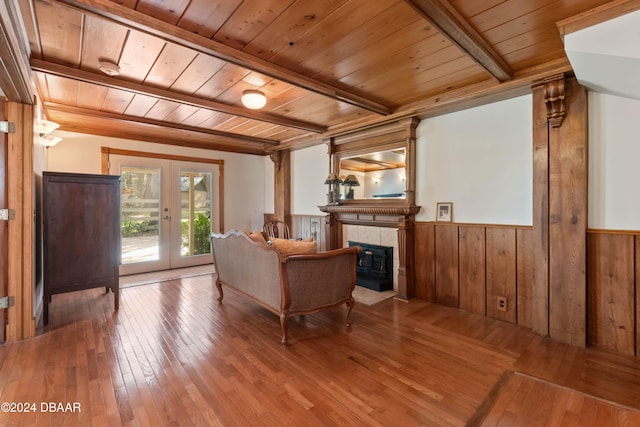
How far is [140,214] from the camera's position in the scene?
16.3 ft

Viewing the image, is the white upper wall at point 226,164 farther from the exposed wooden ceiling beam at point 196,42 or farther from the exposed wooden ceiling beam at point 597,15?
the exposed wooden ceiling beam at point 597,15

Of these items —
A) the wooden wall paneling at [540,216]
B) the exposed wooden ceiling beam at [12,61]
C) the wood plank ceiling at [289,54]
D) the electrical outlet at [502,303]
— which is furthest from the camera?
the electrical outlet at [502,303]

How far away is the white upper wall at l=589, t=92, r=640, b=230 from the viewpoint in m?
2.29

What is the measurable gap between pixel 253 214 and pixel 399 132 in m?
3.64

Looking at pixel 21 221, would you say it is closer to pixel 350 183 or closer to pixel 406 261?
pixel 350 183

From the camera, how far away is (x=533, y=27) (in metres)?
1.95

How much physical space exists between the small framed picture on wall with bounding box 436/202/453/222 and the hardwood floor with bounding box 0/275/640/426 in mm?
1081

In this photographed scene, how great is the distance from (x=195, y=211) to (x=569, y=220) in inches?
212

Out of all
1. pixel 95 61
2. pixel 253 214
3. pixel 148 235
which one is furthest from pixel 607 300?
pixel 148 235

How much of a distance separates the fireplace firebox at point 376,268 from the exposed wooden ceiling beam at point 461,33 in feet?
7.74

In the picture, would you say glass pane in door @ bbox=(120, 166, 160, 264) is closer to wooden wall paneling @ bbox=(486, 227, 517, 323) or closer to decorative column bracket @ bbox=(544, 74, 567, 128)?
wooden wall paneling @ bbox=(486, 227, 517, 323)

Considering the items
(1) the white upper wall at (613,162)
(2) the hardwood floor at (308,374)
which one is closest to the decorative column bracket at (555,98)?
(1) the white upper wall at (613,162)

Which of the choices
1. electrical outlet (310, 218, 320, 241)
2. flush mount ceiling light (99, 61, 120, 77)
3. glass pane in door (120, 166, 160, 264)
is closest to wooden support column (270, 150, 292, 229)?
electrical outlet (310, 218, 320, 241)

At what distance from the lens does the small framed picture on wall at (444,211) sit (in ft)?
11.1
